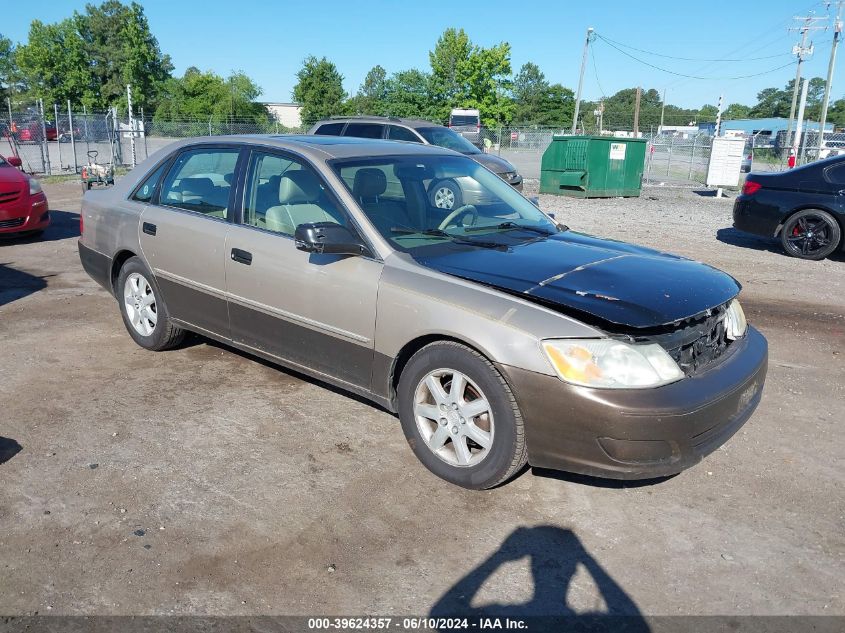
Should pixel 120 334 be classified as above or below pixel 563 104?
below

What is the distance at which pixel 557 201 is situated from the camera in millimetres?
17484

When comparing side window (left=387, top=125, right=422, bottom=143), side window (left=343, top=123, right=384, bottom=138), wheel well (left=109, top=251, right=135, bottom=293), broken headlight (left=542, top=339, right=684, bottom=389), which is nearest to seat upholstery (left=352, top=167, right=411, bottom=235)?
broken headlight (left=542, top=339, right=684, bottom=389)

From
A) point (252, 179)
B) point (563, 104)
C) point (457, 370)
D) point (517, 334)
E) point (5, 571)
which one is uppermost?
point (563, 104)

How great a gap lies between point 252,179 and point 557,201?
13.7 m

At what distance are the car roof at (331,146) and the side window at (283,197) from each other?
0.11 meters

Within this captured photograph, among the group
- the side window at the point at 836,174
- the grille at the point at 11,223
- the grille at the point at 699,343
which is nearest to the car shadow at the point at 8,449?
the grille at the point at 699,343

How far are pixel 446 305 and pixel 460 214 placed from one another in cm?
112

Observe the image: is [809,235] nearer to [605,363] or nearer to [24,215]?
[605,363]

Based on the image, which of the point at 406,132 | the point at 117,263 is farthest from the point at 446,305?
the point at 406,132

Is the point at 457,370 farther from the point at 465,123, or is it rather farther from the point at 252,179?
the point at 465,123

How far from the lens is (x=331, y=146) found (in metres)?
4.60

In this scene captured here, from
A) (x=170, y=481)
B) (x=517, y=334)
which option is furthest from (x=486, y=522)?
(x=170, y=481)

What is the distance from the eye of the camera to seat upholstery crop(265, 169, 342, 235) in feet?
14.0

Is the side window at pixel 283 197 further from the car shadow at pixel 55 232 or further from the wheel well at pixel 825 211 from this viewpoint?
the wheel well at pixel 825 211
